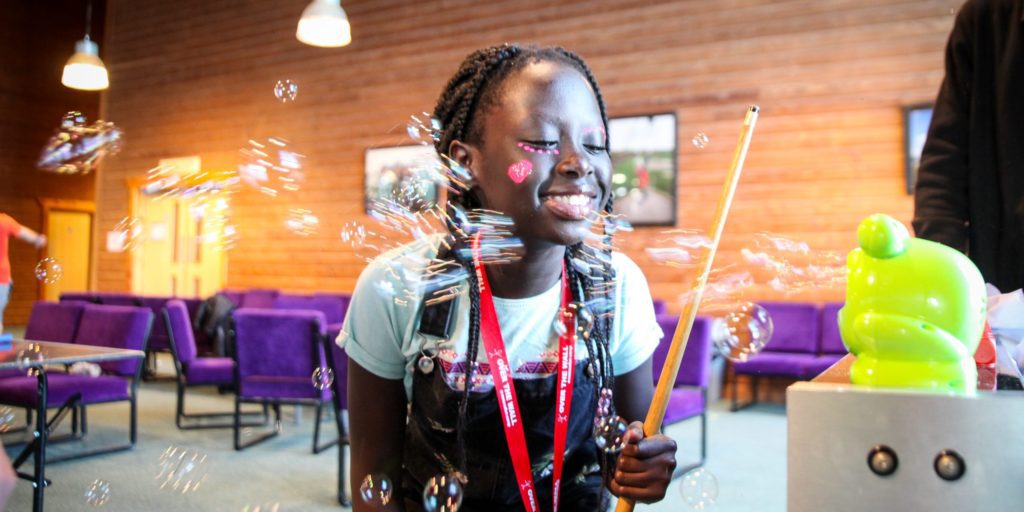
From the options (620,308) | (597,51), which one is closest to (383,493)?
(620,308)

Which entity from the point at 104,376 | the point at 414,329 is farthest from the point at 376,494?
the point at 104,376

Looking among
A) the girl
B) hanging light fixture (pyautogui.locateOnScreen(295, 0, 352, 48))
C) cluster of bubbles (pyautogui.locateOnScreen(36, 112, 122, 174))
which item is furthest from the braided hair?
hanging light fixture (pyautogui.locateOnScreen(295, 0, 352, 48))

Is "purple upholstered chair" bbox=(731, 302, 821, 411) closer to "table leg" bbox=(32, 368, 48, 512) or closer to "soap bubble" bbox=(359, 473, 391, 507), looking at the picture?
"table leg" bbox=(32, 368, 48, 512)

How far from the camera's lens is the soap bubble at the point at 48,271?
202cm

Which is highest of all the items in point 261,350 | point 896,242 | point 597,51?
point 597,51

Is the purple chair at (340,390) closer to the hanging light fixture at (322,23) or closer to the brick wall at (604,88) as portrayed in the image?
the brick wall at (604,88)

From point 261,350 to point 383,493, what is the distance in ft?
9.60

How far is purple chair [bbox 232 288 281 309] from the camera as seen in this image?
6188 millimetres

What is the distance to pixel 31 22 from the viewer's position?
6.28 m

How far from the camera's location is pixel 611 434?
976 mm

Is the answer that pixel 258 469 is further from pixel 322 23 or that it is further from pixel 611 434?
pixel 611 434

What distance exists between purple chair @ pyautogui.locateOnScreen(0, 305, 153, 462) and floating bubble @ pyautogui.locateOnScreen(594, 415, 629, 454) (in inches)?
139

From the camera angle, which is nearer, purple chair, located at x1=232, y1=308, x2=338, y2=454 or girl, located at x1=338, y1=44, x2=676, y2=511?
girl, located at x1=338, y1=44, x2=676, y2=511

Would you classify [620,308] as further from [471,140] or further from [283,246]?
[283,246]
